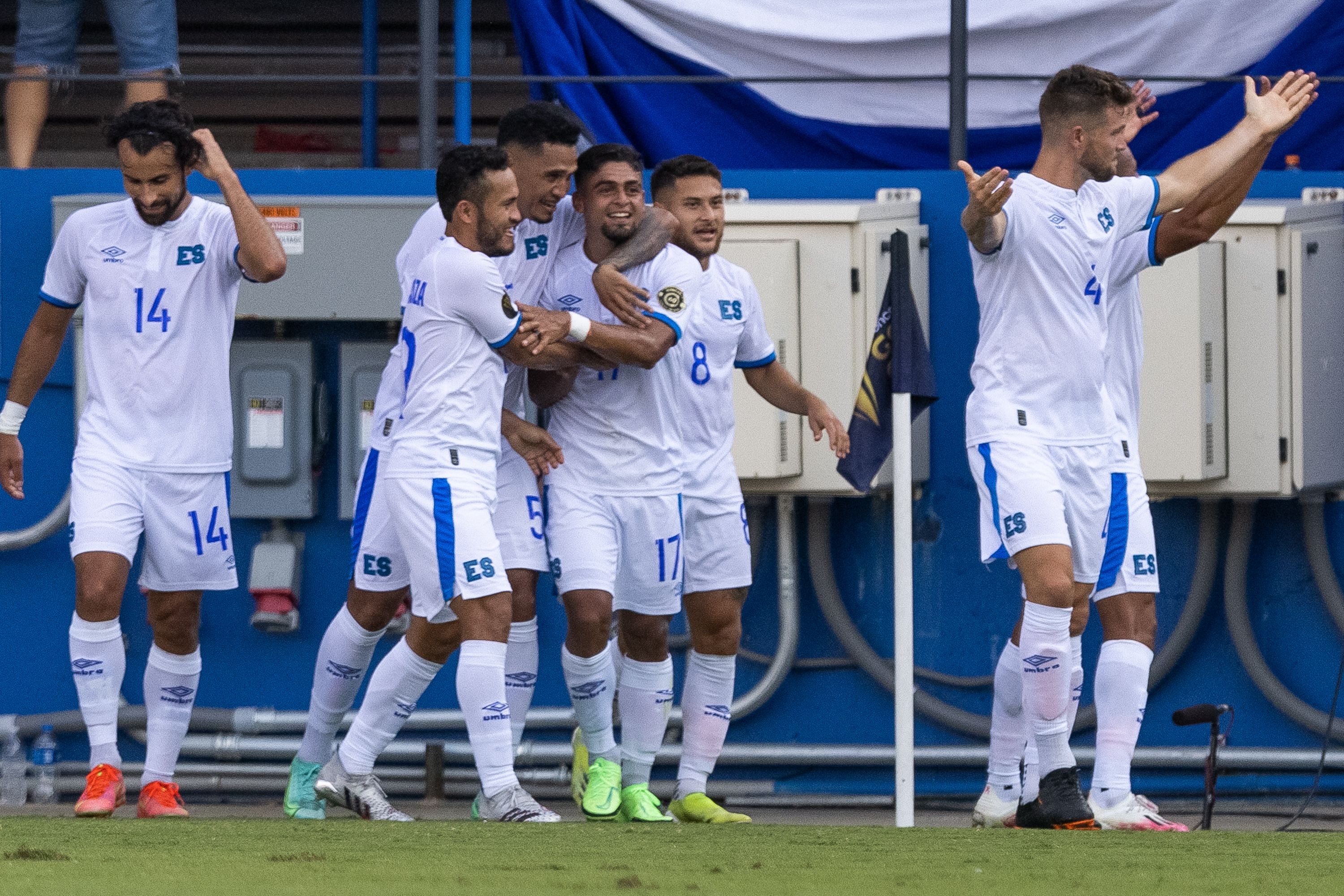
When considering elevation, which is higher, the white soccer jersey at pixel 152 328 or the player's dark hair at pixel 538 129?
the player's dark hair at pixel 538 129

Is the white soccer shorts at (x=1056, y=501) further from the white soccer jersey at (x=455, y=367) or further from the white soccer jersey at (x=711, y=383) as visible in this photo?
the white soccer jersey at (x=455, y=367)

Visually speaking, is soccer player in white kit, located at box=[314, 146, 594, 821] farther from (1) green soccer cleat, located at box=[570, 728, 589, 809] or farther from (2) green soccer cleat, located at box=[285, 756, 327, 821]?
(2) green soccer cleat, located at box=[285, 756, 327, 821]

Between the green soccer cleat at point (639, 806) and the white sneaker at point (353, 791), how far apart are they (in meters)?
0.65

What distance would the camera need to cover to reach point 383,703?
5.86m

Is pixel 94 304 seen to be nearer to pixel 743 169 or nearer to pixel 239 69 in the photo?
pixel 743 169

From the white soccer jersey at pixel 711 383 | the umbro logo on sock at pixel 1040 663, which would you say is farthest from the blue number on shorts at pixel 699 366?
the umbro logo on sock at pixel 1040 663

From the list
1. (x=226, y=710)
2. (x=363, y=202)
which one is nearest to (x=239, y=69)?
(x=363, y=202)

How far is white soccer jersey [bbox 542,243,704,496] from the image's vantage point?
5.95m

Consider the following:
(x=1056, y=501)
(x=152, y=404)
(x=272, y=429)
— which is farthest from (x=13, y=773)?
(x=1056, y=501)

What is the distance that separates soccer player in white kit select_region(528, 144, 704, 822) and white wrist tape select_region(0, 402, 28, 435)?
1.64 meters

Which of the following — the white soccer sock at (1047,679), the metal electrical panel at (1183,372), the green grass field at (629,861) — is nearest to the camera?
the green grass field at (629,861)

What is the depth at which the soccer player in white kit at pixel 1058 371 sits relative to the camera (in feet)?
18.7

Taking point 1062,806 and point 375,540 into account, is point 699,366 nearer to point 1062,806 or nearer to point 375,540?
point 375,540

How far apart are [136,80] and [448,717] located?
9.29ft
